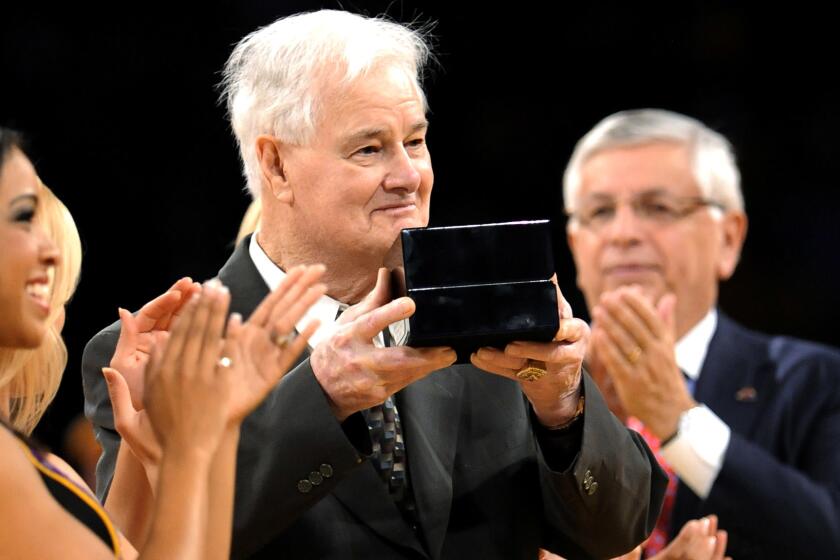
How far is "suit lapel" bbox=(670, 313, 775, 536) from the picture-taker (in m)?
3.46

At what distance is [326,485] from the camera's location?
6.57 ft

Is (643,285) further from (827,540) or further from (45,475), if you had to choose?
(45,475)

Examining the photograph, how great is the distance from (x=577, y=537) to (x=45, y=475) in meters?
0.95

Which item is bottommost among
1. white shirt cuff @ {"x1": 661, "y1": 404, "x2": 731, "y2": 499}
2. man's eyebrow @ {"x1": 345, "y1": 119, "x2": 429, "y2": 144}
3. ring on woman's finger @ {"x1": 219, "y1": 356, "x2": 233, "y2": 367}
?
white shirt cuff @ {"x1": 661, "y1": 404, "x2": 731, "y2": 499}

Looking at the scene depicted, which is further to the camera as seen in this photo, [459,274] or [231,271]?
[231,271]

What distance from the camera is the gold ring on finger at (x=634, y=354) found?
3.01 meters

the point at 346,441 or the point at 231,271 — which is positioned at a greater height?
the point at 231,271

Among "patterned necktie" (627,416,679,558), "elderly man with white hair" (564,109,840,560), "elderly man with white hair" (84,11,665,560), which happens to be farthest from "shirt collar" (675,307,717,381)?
"elderly man with white hair" (84,11,665,560)

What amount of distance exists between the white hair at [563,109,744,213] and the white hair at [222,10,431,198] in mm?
1490

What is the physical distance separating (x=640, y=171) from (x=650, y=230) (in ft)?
0.58

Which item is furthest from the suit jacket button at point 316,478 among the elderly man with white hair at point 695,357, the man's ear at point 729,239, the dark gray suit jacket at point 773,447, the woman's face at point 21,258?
the man's ear at point 729,239

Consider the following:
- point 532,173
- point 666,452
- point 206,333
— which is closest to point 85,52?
point 532,173

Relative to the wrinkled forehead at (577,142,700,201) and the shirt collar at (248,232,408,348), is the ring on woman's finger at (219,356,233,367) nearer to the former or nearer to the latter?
the shirt collar at (248,232,408,348)

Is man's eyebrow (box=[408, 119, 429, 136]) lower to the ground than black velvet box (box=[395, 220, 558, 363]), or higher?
higher
